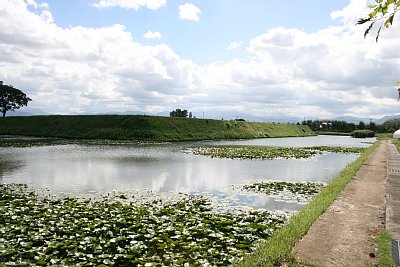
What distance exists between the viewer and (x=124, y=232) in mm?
8172

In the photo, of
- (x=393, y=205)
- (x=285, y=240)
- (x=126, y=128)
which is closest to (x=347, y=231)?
(x=285, y=240)

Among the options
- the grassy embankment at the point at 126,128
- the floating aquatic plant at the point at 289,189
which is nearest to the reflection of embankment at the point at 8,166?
the floating aquatic plant at the point at 289,189

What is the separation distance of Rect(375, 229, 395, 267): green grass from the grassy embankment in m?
42.0

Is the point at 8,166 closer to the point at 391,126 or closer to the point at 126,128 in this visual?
the point at 126,128

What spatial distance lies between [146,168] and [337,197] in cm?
1185

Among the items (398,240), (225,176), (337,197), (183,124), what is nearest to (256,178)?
(225,176)

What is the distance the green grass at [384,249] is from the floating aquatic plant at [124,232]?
8.45ft

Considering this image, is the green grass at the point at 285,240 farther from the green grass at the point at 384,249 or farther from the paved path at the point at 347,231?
the green grass at the point at 384,249

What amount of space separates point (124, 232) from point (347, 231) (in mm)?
5519

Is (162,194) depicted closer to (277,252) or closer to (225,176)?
(225,176)

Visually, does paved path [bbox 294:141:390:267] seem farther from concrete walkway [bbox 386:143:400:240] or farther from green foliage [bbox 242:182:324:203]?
green foliage [bbox 242:182:324:203]

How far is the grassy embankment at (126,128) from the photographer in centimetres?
5038

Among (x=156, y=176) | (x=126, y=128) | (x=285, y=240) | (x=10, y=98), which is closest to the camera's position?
(x=285, y=240)

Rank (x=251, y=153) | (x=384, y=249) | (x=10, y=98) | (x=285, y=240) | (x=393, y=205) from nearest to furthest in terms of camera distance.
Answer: (x=384, y=249), (x=285, y=240), (x=393, y=205), (x=251, y=153), (x=10, y=98)
